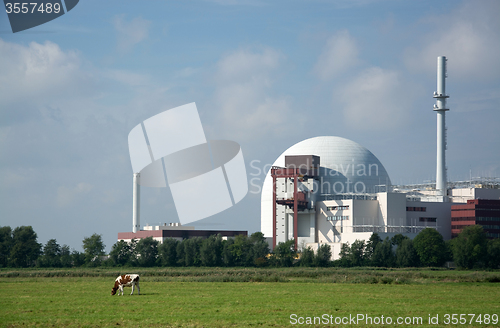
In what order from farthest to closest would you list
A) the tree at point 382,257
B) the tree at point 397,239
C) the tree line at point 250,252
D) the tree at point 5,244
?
the tree at point 5,244, the tree at point 397,239, the tree at point 382,257, the tree line at point 250,252

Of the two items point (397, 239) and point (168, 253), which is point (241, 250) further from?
point (397, 239)

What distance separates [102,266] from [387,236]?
46.6m

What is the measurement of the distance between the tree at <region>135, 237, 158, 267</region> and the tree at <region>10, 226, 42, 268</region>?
706 inches

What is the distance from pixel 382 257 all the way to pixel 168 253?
34.9 m

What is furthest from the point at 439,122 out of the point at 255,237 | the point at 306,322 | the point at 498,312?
the point at 306,322

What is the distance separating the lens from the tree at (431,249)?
3258 inches

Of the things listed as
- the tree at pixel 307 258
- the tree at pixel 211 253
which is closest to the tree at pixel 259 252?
the tree at pixel 211 253

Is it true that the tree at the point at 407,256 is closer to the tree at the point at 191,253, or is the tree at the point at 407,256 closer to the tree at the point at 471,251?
the tree at the point at 471,251

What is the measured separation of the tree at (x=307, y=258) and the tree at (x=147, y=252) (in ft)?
85.6

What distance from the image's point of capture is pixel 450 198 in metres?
104

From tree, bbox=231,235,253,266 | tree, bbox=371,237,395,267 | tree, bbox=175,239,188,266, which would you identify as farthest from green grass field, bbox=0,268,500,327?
tree, bbox=175,239,188,266

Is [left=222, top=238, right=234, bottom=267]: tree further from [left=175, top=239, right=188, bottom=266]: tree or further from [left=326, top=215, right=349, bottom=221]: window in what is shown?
[left=326, top=215, right=349, bottom=221]: window

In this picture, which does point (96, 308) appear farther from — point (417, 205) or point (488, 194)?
point (488, 194)

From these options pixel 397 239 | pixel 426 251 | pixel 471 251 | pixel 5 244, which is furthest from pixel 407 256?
pixel 5 244
